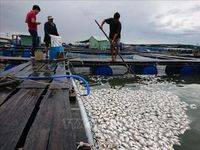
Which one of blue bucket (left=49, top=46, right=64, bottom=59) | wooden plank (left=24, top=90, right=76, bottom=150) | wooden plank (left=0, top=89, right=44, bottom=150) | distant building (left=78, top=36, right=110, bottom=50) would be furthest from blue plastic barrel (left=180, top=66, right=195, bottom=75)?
distant building (left=78, top=36, right=110, bottom=50)

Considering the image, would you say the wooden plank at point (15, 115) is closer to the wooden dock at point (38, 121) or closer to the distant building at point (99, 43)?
the wooden dock at point (38, 121)

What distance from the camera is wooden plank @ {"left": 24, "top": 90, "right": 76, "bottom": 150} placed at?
1.87m

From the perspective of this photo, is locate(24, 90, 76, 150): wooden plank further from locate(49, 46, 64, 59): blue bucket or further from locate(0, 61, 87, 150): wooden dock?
locate(49, 46, 64, 59): blue bucket

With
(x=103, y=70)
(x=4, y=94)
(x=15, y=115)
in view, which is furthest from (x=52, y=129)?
(x=103, y=70)

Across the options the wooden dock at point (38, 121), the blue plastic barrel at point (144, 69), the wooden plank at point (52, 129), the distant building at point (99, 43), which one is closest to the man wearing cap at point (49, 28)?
the blue plastic barrel at point (144, 69)

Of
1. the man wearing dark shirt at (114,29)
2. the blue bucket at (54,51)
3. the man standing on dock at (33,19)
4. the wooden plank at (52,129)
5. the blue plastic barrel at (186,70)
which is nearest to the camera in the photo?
the wooden plank at (52,129)

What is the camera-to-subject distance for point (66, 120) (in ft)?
7.95

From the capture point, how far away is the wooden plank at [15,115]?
1.93 meters

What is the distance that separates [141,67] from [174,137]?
394 inches

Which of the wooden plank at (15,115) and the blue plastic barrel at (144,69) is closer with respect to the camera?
the wooden plank at (15,115)

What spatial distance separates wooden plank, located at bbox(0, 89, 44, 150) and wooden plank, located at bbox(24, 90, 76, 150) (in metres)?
0.13

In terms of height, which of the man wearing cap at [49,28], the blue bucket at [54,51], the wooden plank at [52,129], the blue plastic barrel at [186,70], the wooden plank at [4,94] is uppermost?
the man wearing cap at [49,28]

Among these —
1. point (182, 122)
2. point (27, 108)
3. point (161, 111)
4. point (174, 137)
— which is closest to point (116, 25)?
point (161, 111)

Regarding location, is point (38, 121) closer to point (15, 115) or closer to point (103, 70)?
point (15, 115)
